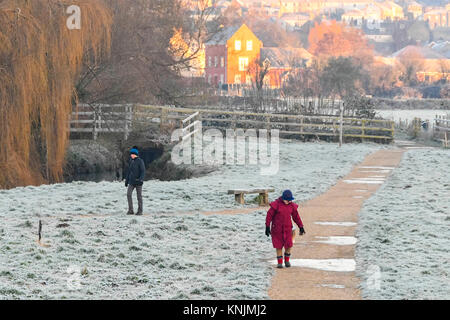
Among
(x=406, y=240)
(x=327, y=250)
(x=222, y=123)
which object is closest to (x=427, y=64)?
(x=222, y=123)

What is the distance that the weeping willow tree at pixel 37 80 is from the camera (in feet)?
86.2

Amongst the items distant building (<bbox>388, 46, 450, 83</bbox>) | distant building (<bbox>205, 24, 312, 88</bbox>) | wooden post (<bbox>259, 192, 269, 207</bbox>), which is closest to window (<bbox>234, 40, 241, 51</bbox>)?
distant building (<bbox>205, 24, 312, 88</bbox>)

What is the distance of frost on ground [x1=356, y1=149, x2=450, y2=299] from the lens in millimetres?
13031

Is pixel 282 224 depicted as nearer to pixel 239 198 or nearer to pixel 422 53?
pixel 239 198

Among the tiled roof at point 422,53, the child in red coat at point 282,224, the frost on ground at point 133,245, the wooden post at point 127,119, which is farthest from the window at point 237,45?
the child in red coat at point 282,224

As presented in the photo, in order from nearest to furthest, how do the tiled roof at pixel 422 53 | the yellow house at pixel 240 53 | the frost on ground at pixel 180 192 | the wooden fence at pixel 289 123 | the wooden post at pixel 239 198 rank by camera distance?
the frost on ground at pixel 180 192, the wooden post at pixel 239 198, the wooden fence at pixel 289 123, the yellow house at pixel 240 53, the tiled roof at pixel 422 53

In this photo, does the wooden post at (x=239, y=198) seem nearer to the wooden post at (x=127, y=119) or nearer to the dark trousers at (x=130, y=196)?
the dark trousers at (x=130, y=196)

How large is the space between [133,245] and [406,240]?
5018 millimetres

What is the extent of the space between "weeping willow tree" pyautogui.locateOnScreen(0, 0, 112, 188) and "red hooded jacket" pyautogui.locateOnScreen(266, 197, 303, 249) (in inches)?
540

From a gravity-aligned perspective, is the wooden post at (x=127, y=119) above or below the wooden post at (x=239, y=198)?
above

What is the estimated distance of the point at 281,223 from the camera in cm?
1446

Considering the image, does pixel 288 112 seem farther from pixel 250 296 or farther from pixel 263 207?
pixel 250 296

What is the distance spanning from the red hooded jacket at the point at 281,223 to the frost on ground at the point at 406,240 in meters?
1.24

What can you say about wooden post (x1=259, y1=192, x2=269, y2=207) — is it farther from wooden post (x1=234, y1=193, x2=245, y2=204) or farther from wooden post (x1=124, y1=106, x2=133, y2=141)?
wooden post (x1=124, y1=106, x2=133, y2=141)
